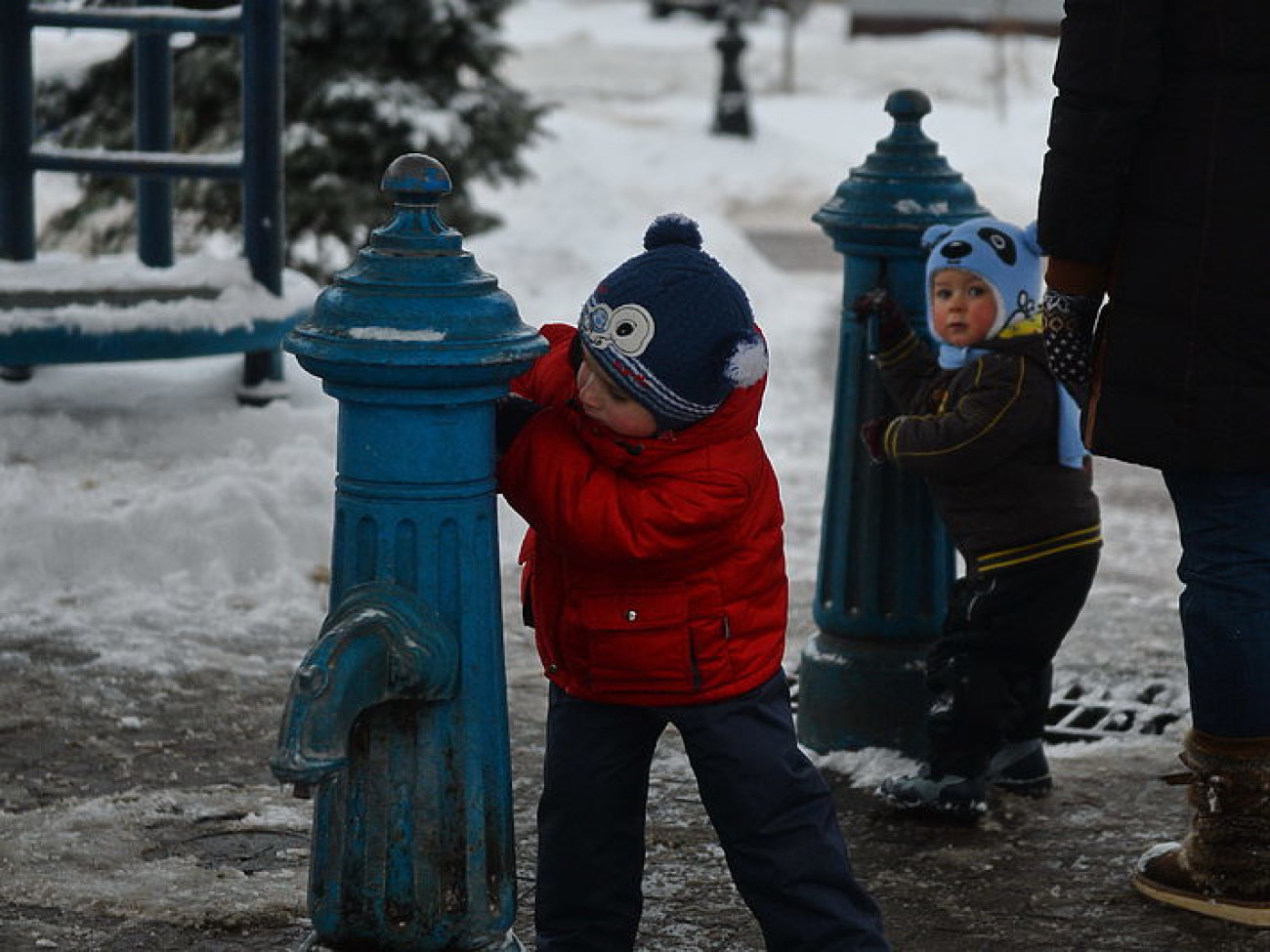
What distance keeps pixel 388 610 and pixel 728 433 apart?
559 mm

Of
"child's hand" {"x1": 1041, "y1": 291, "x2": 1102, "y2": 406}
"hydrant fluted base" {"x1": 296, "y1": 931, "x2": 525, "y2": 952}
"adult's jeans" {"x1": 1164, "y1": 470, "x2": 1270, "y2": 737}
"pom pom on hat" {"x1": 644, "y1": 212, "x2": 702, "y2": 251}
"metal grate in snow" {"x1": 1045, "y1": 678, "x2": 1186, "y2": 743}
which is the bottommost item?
"metal grate in snow" {"x1": 1045, "y1": 678, "x2": 1186, "y2": 743}

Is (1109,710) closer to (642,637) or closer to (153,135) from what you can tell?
(642,637)

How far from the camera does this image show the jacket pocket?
2.99 metres

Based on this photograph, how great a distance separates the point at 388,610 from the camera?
2795 mm

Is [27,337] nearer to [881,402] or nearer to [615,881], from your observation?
[881,402]

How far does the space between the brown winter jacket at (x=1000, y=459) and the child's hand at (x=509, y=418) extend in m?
1.16

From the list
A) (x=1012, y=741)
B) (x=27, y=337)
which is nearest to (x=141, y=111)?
(x=27, y=337)

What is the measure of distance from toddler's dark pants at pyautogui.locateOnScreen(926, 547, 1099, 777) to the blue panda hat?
0.22m

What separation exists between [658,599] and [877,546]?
1527mm

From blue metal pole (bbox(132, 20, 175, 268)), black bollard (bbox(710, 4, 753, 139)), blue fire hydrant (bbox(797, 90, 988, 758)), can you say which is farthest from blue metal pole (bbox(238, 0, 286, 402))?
black bollard (bbox(710, 4, 753, 139))

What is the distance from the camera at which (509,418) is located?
302 cm

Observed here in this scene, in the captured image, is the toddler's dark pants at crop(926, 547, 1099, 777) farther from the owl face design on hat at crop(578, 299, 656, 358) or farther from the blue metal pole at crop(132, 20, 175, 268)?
the blue metal pole at crop(132, 20, 175, 268)

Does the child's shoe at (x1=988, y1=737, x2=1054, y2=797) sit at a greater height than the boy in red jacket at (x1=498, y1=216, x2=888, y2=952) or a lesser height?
lesser

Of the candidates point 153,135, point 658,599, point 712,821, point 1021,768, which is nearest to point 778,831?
point 712,821
